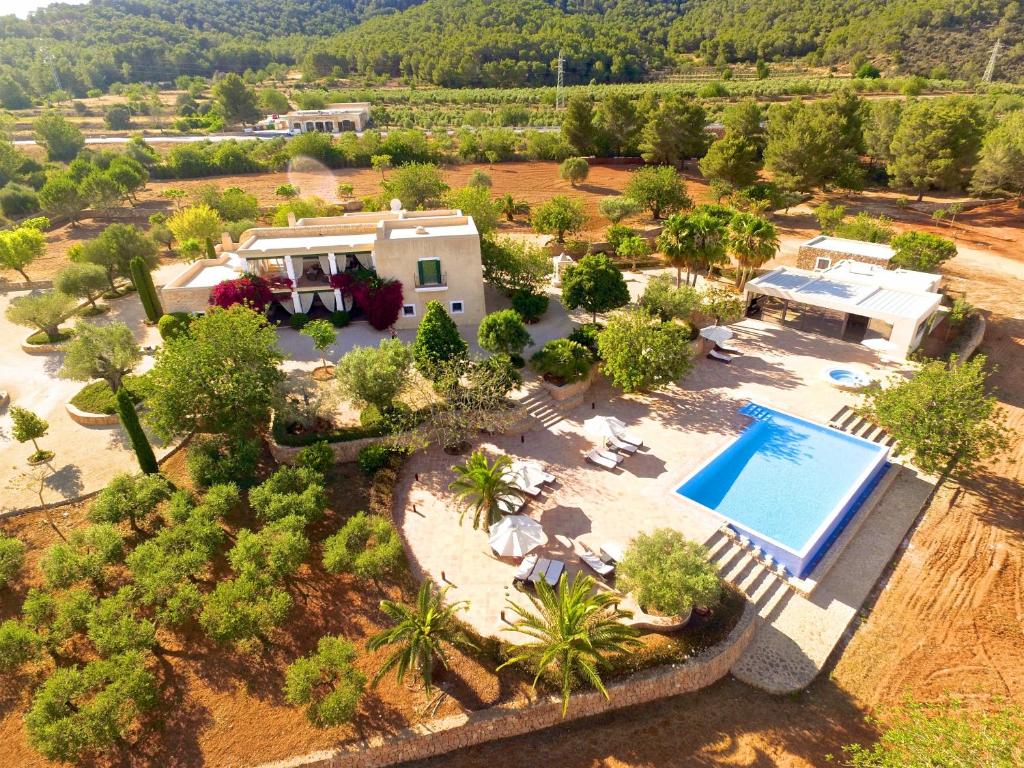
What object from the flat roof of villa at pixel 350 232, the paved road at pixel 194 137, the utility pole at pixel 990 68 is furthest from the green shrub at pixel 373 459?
the utility pole at pixel 990 68

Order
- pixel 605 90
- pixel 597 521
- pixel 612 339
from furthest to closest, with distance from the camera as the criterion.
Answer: pixel 605 90
pixel 612 339
pixel 597 521

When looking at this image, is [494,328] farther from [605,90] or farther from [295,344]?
[605,90]

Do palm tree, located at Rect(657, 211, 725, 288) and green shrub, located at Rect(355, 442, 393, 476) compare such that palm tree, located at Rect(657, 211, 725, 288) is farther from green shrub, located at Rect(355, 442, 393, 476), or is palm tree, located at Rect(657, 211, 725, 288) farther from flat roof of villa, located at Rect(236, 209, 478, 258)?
green shrub, located at Rect(355, 442, 393, 476)

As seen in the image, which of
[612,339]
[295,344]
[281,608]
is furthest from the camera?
[295,344]

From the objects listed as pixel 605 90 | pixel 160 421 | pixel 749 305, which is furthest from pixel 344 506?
pixel 605 90

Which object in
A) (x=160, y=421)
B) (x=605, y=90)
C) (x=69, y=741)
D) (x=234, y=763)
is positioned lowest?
(x=234, y=763)

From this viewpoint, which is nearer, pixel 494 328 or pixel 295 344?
pixel 494 328

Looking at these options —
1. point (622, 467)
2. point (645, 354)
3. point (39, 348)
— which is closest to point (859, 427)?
point (645, 354)

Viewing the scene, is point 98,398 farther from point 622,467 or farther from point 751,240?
point 751,240

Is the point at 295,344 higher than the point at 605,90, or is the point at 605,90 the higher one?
the point at 605,90
